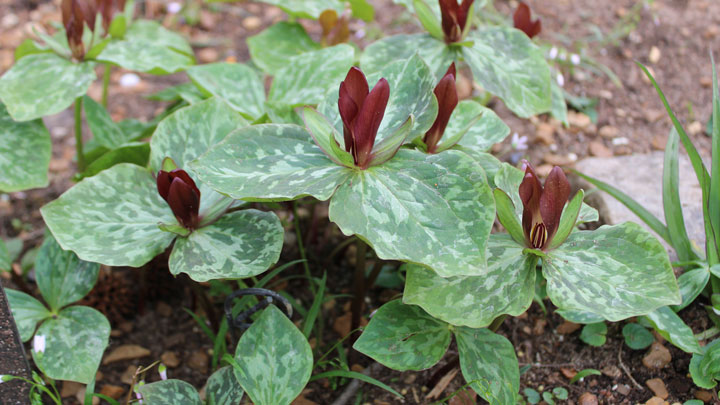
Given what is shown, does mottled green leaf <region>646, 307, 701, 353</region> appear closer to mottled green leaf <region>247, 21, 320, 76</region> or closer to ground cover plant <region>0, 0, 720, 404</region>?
ground cover plant <region>0, 0, 720, 404</region>

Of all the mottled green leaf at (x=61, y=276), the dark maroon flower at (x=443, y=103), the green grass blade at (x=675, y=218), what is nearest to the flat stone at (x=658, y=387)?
the green grass blade at (x=675, y=218)

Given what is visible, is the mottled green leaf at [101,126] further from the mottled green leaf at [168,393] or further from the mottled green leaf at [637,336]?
the mottled green leaf at [637,336]

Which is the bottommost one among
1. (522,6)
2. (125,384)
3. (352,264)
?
(125,384)

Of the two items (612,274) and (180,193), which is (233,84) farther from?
(612,274)

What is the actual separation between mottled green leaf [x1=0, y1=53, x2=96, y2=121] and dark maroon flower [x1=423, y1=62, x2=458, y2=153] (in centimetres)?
96

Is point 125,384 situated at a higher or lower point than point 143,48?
lower

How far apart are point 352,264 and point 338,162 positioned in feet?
2.64

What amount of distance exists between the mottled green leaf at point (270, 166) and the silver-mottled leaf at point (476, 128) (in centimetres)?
40

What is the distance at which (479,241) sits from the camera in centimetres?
117

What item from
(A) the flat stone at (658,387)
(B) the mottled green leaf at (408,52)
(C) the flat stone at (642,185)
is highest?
(B) the mottled green leaf at (408,52)

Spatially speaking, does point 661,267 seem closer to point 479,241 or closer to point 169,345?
point 479,241

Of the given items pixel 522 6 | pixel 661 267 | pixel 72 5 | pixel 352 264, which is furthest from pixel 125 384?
pixel 522 6

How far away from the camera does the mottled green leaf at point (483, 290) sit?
1.23m

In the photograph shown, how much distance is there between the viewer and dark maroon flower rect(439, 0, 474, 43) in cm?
166
